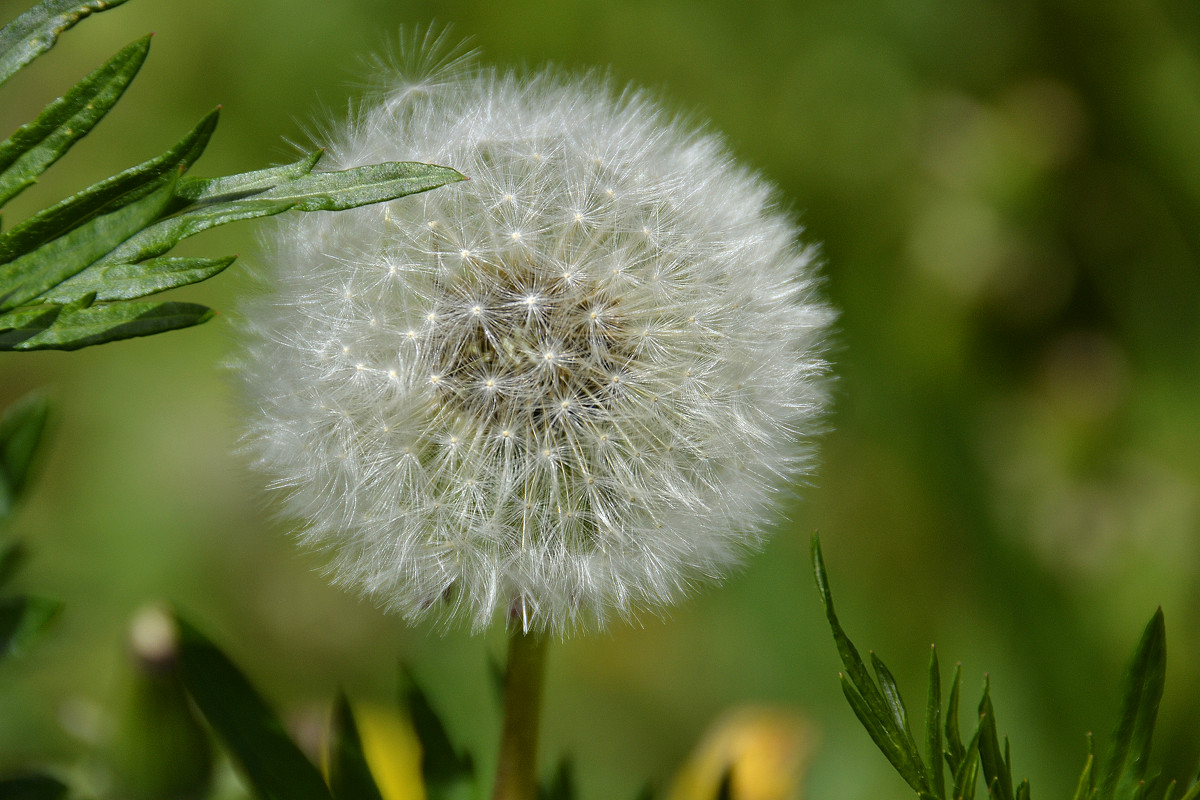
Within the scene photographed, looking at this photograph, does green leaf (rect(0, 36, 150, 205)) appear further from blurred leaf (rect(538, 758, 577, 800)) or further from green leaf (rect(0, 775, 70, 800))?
blurred leaf (rect(538, 758, 577, 800))

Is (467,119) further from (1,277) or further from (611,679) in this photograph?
(611,679)

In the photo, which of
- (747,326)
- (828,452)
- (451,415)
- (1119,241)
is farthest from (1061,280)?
(451,415)

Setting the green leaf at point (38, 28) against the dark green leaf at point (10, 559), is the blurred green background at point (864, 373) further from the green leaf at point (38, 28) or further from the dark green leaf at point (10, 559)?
the green leaf at point (38, 28)

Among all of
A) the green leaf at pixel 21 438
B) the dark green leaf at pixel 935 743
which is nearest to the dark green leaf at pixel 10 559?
the green leaf at pixel 21 438

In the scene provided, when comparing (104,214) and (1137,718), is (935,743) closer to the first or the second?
(1137,718)

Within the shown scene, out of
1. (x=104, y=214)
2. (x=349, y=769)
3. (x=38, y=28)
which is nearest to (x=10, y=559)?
(x=349, y=769)

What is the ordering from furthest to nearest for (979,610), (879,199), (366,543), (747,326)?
(879,199) < (979,610) < (747,326) < (366,543)
